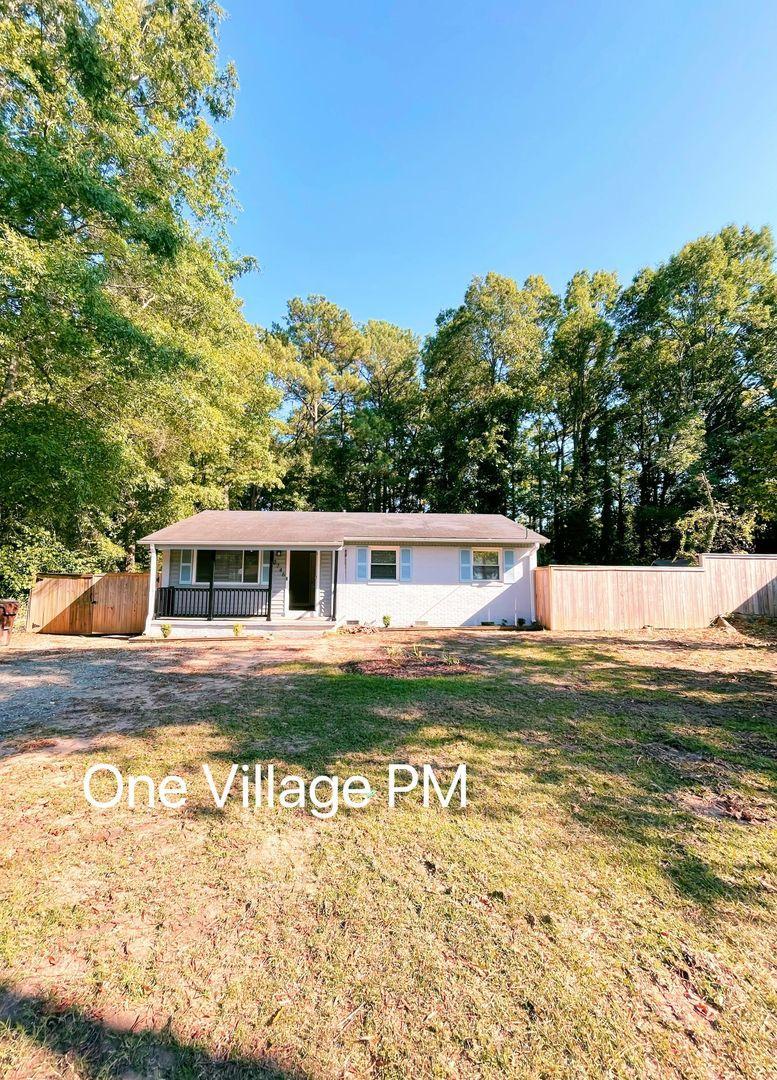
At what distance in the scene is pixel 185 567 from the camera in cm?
1473

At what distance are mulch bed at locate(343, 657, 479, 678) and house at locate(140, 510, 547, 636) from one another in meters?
5.34

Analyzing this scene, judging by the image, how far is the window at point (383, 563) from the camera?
14.6m

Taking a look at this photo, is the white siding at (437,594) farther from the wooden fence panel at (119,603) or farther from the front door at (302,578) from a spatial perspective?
the wooden fence panel at (119,603)

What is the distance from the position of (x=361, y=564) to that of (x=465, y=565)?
3495 millimetres

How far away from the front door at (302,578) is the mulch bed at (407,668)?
287 inches

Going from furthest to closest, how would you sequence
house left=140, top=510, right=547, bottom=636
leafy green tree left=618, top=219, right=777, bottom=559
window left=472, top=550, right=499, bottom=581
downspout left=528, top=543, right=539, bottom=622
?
leafy green tree left=618, top=219, right=777, bottom=559
window left=472, top=550, right=499, bottom=581
downspout left=528, top=543, right=539, bottom=622
house left=140, top=510, right=547, bottom=636

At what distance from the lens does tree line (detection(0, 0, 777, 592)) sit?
32.7ft

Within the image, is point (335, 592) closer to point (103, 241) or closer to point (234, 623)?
point (234, 623)

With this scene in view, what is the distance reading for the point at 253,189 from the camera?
15484 mm

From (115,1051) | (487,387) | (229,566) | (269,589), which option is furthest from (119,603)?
(487,387)

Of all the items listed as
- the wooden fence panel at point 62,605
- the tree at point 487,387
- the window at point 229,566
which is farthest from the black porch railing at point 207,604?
the tree at point 487,387

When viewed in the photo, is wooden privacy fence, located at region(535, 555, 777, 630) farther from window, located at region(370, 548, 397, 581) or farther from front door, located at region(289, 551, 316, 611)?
front door, located at region(289, 551, 316, 611)

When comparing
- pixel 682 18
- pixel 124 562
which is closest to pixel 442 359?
pixel 682 18

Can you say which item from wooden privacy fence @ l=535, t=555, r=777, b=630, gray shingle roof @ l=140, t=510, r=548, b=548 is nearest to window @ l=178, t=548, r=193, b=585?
gray shingle roof @ l=140, t=510, r=548, b=548
